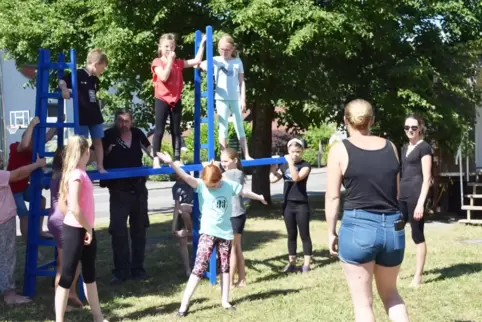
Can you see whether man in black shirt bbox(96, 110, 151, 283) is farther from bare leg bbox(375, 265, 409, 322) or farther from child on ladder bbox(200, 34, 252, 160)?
bare leg bbox(375, 265, 409, 322)

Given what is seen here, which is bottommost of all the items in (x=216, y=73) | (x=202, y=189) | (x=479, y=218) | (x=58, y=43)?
(x=479, y=218)

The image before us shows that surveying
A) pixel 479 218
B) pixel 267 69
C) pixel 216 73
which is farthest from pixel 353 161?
pixel 479 218

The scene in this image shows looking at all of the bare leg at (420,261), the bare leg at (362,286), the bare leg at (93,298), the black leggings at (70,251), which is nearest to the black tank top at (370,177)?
the bare leg at (362,286)

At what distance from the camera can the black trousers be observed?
25.4ft

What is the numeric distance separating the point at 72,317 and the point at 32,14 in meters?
10.8

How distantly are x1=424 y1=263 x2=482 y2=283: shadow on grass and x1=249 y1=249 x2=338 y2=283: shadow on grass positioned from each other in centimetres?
149

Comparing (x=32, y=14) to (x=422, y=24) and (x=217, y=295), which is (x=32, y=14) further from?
(x=217, y=295)

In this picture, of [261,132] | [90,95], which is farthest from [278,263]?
[261,132]

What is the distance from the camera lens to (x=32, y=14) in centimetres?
1521

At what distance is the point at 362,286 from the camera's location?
4328mm

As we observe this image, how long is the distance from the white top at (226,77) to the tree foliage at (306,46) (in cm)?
469

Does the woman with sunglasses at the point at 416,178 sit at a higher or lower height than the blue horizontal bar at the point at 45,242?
higher

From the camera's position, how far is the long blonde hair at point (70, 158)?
5453 millimetres

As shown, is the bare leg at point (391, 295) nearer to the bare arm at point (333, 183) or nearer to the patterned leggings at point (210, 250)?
the bare arm at point (333, 183)
